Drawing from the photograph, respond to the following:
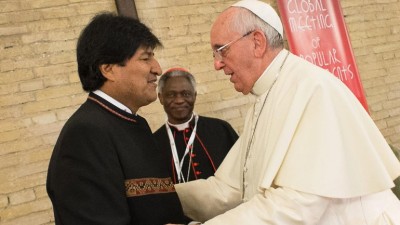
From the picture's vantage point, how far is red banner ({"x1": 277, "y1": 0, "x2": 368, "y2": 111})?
5.04 meters

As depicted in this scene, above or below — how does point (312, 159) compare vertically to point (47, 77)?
below

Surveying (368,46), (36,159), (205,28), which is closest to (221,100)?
(205,28)

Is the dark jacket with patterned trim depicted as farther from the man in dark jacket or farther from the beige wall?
the beige wall

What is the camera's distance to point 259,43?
2.01 metres

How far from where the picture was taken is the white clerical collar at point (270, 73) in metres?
2.03

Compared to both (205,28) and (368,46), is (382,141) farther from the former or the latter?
(368,46)

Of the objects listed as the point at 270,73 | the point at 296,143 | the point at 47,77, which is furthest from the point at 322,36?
the point at 296,143

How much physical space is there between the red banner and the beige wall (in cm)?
83

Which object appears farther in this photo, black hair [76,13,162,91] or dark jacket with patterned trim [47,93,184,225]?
black hair [76,13,162,91]

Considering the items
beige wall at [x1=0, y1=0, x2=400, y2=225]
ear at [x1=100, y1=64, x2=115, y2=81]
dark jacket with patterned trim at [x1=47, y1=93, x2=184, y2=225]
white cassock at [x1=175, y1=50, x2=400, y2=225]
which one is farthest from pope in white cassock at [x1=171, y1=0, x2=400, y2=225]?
beige wall at [x1=0, y1=0, x2=400, y2=225]

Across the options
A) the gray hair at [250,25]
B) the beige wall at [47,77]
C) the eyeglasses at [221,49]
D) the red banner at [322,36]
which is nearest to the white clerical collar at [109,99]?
the eyeglasses at [221,49]

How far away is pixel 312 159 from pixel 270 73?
0.46 metres

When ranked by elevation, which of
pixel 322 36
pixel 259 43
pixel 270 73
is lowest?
pixel 270 73

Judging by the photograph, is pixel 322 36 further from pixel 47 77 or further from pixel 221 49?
pixel 221 49
